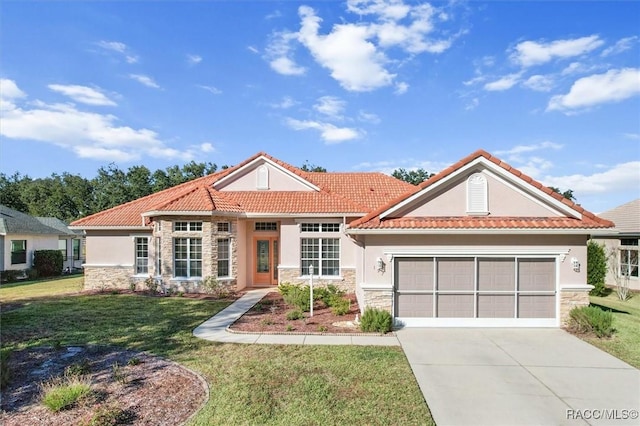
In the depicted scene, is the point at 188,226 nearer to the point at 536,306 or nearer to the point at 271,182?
the point at 271,182

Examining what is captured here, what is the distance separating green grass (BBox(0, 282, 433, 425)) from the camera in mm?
5715

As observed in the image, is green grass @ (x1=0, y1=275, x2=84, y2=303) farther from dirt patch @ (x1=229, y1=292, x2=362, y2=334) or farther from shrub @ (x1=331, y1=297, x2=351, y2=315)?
shrub @ (x1=331, y1=297, x2=351, y2=315)

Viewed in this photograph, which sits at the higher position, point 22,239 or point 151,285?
point 22,239

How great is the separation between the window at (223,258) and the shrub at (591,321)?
13696mm

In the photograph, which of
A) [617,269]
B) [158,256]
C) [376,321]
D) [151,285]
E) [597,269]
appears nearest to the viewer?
[376,321]

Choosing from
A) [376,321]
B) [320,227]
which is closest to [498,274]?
[376,321]

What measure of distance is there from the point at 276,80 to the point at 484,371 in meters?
15.7

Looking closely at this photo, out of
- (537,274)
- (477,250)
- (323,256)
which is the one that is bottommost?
(323,256)

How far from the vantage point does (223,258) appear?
17312mm

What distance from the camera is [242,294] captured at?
55.7ft

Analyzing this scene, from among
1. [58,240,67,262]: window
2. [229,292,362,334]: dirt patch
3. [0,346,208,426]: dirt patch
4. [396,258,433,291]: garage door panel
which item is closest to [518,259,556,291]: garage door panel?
[396,258,433,291]: garage door panel

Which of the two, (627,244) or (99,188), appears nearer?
(627,244)

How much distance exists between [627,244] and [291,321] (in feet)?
67.5

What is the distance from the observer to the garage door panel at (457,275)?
11.0 metres
